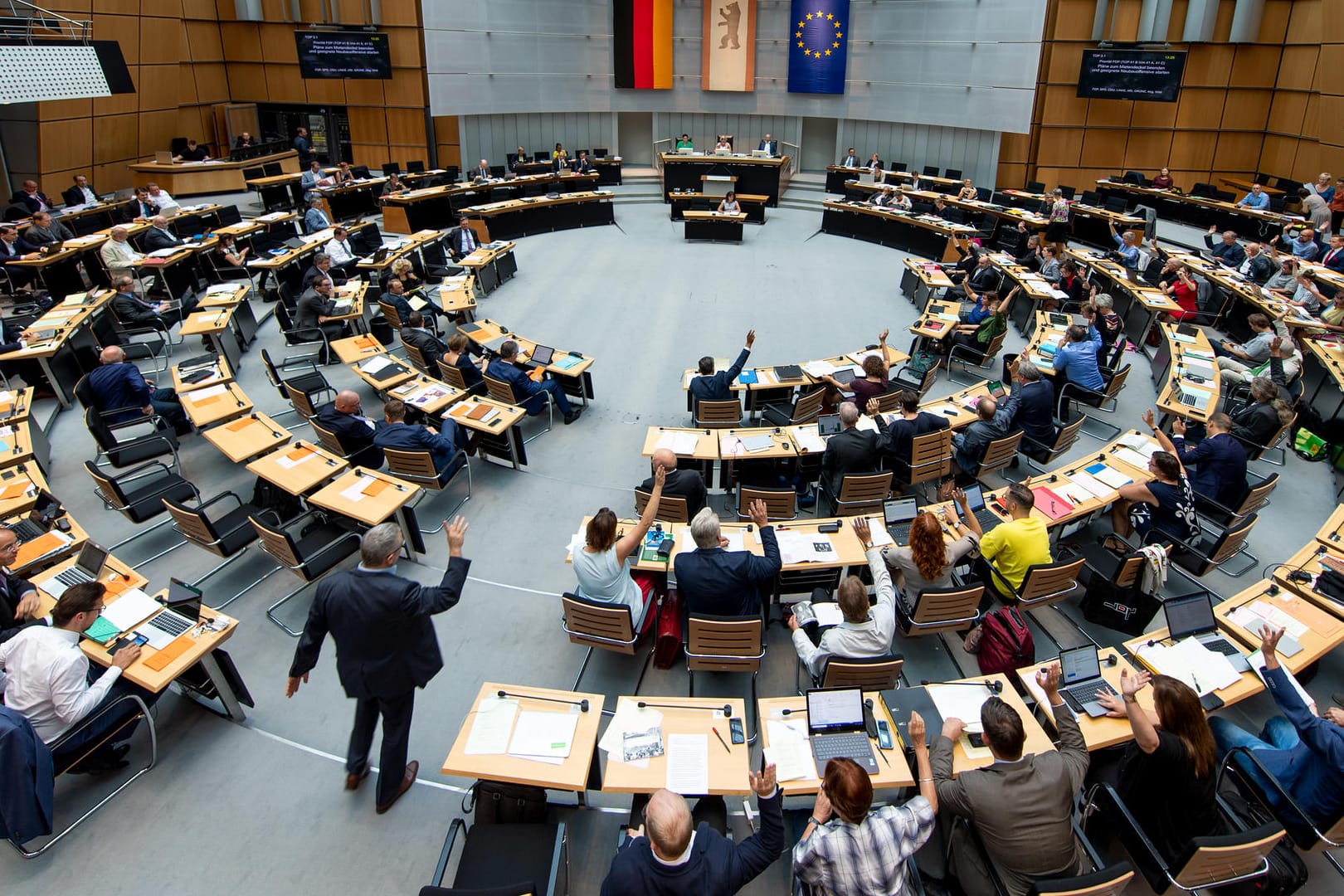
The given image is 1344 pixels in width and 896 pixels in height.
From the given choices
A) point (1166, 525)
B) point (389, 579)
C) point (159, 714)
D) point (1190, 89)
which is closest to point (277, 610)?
point (159, 714)

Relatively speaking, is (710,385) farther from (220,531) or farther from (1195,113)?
(1195,113)

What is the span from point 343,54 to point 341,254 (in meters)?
9.88

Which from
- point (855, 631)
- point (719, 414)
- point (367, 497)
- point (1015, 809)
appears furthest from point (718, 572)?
point (719, 414)

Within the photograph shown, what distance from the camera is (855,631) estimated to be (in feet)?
15.2

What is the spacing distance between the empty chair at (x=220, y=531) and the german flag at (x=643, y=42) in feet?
67.3

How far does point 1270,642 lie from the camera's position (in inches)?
167

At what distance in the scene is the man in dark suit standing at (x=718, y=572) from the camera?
5.08 metres

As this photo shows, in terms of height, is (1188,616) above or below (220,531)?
above

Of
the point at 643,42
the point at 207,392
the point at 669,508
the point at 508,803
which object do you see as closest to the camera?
the point at 508,803

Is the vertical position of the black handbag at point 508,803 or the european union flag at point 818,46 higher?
the european union flag at point 818,46

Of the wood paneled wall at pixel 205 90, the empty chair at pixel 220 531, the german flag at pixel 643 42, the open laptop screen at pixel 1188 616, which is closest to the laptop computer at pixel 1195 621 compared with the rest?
the open laptop screen at pixel 1188 616

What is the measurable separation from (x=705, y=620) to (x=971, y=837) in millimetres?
1904

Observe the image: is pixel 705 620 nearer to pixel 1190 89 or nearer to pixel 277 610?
pixel 277 610

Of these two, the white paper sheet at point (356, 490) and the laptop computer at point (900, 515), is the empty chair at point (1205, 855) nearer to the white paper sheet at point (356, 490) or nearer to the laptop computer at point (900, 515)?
the laptop computer at point (900, 515)
